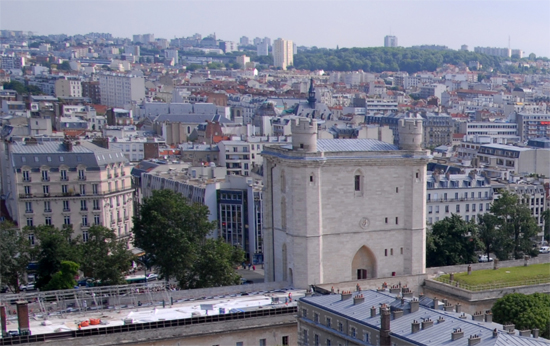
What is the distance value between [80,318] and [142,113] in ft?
435

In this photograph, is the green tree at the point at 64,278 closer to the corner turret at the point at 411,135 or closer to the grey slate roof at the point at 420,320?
the grey slate roof at the point at 420,320

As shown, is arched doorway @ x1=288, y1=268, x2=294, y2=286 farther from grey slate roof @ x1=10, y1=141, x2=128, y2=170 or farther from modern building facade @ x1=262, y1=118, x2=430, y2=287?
grey slate roof @ x1=10, y1=141, x2=128, y2=170

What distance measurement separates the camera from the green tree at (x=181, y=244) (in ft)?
178

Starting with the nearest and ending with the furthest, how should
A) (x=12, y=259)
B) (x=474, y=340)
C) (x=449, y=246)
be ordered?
(x=474, y=340) → (x=12, y=259) → (x=449, y=246)

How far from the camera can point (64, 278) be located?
52750 mm

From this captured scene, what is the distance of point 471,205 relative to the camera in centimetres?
8306

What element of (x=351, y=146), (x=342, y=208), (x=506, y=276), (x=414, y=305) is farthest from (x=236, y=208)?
(x=414, y=305)

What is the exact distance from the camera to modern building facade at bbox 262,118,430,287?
2013 inches

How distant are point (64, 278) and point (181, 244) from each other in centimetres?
688

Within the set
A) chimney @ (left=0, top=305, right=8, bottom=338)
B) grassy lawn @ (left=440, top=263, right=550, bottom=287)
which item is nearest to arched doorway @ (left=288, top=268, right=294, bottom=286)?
grassy lawn @ (left=440, top=263, right=550, bottom=287)

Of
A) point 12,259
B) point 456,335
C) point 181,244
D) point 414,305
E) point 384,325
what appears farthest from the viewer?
point 12,259

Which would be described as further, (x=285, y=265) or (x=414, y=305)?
(x=285, y=265)

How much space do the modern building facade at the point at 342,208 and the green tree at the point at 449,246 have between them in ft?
24.0

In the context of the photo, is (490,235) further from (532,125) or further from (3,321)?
(532,125)
